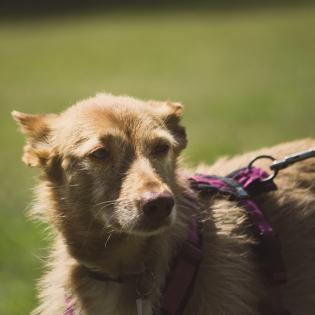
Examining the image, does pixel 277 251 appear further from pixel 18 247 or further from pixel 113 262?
pixel 18 247

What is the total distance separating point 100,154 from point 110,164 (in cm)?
7

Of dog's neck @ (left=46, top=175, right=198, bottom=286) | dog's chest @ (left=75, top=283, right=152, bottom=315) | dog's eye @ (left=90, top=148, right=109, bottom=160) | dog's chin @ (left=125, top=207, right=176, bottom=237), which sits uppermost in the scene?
dog's eye @ (left=90, top=148, right=109, bottom=160)

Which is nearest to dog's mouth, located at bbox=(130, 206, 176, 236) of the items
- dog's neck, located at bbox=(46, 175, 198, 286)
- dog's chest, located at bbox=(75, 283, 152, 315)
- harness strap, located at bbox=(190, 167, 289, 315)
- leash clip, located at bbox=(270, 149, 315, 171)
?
dog's neck, located at bbox=(46, 175, 198, 286)

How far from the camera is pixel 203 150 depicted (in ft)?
28.1

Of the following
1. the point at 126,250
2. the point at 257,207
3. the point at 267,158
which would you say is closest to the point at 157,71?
the point at 267,158

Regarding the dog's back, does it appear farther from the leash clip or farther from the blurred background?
the blurred background

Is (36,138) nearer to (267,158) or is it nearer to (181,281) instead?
(181,281)

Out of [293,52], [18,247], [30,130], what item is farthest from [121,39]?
[30,130]

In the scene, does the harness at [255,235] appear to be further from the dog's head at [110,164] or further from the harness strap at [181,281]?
the dog's head at [110,164]

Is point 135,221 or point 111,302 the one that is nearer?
point 135,221

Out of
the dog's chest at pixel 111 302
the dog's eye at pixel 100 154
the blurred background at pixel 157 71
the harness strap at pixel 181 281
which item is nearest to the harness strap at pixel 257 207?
the harness strap at pixel 181 281

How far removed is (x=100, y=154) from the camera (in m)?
3.57

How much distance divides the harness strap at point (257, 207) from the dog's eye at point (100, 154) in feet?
1.84

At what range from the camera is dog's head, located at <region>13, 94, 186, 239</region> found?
3.32 metres
